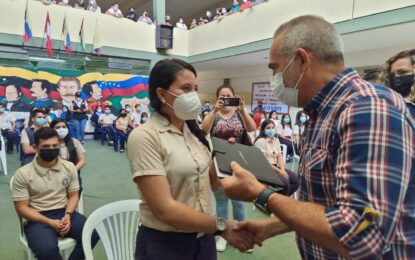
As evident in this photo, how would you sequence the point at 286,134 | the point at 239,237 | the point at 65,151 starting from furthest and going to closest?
the point at 286,134
the point at 65,151
the point at 239,237

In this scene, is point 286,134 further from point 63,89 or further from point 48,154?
point 63,89

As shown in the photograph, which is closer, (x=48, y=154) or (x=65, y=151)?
(x=48, y=154)

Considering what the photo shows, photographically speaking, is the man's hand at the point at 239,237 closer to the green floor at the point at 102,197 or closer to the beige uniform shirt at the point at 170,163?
the beige uniform shirt at the point at 170,163

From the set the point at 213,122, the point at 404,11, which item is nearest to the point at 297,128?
the point at 404,11

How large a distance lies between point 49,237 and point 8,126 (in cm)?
731

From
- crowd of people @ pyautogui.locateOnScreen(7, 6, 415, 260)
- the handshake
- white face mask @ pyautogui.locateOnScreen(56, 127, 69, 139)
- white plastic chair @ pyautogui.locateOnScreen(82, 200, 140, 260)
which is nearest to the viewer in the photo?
crowd of people @ pyautogui.locateOnScreen(7, 6, 415, 260)

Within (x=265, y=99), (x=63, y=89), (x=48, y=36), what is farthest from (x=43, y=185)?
(x=265, y=99)

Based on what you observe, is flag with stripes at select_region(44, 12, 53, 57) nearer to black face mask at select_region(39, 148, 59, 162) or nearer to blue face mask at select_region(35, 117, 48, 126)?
blue face mask at select_region(35, 117, 48, 126)

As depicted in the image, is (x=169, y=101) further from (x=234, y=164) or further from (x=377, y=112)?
(x=377, y=112)

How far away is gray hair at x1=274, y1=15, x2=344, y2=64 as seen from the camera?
0.80 m

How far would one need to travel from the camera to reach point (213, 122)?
2.71m

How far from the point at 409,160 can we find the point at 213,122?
6.99ft

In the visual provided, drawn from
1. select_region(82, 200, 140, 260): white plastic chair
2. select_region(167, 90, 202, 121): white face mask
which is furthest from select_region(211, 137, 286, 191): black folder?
select_region(82, 200, 140, 260): white plastic chair

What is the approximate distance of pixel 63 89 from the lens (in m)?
9.01
